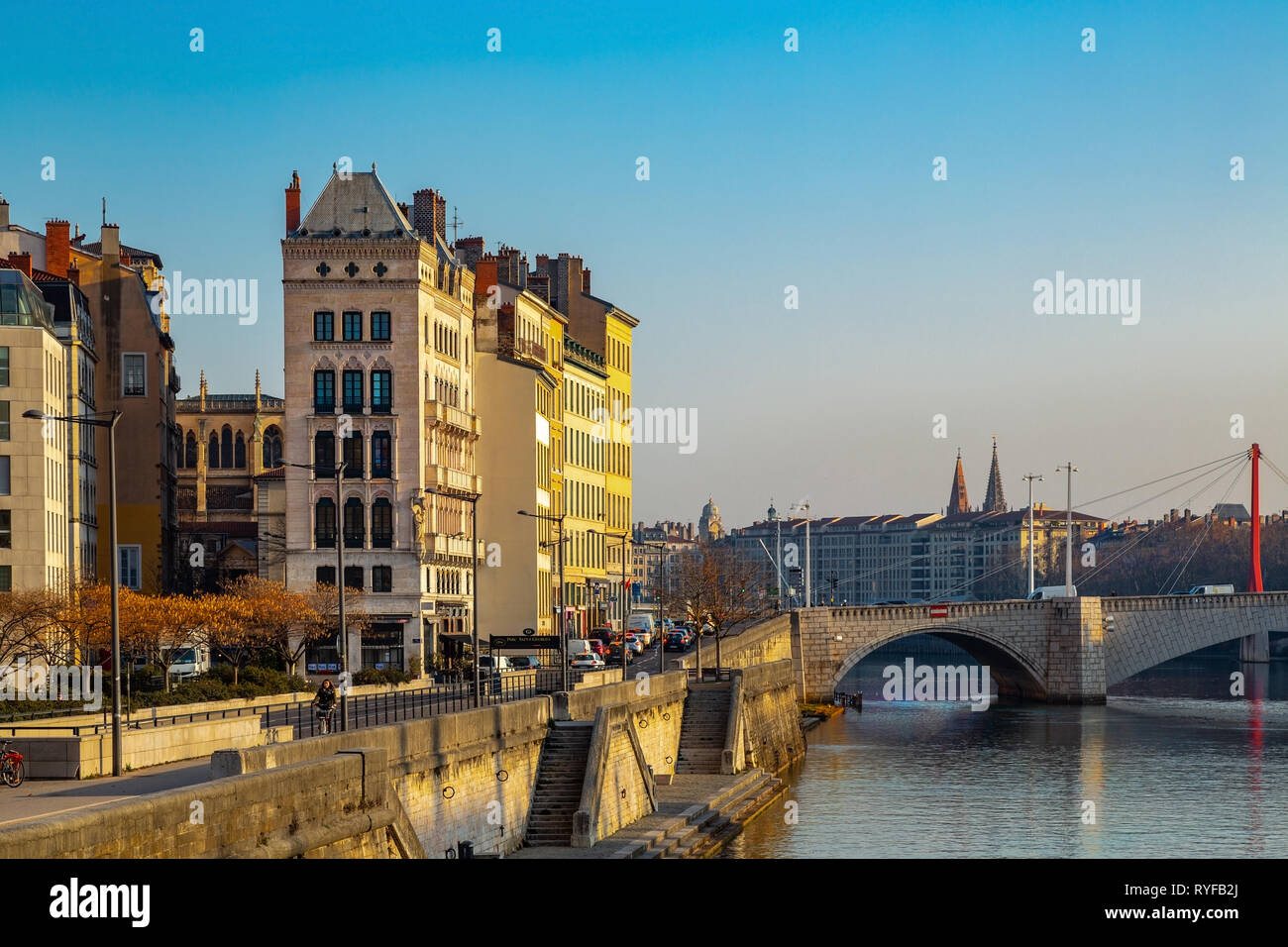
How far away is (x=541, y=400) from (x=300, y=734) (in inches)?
2365

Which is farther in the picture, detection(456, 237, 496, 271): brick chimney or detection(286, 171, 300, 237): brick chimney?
detection(456, 237, 496, 271): brick chimney

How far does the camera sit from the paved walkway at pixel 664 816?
142ft

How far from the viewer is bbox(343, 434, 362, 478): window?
283 feet

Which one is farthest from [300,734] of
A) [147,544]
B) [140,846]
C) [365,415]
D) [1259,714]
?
[1259,714]

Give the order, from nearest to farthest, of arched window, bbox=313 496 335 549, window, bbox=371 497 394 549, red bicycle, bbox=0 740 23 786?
red bicycle, bbox=0 740 23 786, arched window, bbox=313 496 335 549, window, bbox=371 497 394 549

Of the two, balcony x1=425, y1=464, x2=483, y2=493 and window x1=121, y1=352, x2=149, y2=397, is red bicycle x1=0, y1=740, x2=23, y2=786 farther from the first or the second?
window x1=121, y1=352, x2=149, y2=397

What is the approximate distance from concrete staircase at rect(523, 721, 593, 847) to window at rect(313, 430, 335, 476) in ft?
132

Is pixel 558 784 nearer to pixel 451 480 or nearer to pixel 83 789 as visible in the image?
pixel 83 789

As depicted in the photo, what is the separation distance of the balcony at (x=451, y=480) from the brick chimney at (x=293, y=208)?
12.6 m

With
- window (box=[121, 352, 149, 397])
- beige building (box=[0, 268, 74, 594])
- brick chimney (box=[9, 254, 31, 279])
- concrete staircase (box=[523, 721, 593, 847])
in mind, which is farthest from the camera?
window (box=[121, 352, 149, 397])

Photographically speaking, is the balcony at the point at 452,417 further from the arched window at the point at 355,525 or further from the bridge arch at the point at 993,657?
the bridge arch at the point at 993,657

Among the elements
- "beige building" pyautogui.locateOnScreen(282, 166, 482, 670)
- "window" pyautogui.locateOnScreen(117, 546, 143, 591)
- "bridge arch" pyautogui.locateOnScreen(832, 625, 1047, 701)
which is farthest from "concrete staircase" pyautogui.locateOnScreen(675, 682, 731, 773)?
"bridge arch" pyautogui.locateOnScreen(832, 625, 1047, 701)
